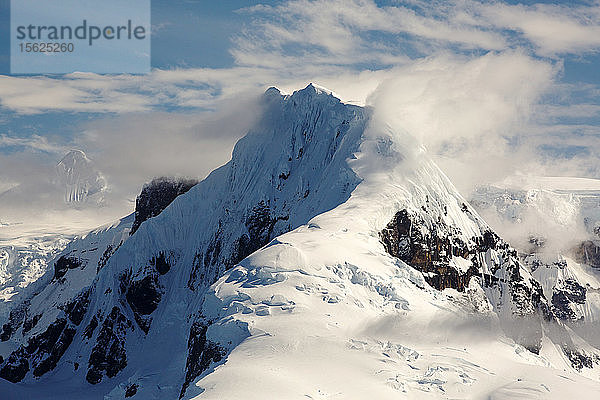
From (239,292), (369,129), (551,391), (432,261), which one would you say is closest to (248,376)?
(239,292)

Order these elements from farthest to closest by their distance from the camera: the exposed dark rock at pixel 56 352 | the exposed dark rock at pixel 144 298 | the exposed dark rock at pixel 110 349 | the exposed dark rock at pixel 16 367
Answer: the exposed dark rock at pixel 16 367
the exposed dark rock at pixel 56 352
the exposed dark rock at pixel 144 298
the exposed dark rock at pixel 110 349

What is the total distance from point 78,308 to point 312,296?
342 ft

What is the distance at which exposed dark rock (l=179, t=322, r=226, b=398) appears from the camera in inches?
2271

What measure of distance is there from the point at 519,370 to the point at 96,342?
10152 cm

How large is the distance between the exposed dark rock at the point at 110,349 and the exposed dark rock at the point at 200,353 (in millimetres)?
67537

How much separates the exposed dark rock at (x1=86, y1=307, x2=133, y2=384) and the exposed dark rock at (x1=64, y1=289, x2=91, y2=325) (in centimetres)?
1326

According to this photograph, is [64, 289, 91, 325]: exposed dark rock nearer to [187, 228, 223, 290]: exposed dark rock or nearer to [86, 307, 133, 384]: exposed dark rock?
[86, 307, 133, 384]: exposed dark rock

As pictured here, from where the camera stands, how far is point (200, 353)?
6253cm

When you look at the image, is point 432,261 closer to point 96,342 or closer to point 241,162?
point 241,162

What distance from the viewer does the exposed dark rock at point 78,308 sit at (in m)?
152

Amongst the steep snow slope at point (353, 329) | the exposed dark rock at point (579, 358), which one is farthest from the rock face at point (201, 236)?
the exposed dark rock at point (579, 358)

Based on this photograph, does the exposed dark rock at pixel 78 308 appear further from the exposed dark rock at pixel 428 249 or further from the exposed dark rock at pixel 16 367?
the exposed dark rock at pixel 428 249

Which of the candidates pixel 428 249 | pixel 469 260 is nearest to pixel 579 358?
pixel 469 260

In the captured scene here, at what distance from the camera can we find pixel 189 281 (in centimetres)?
13475
